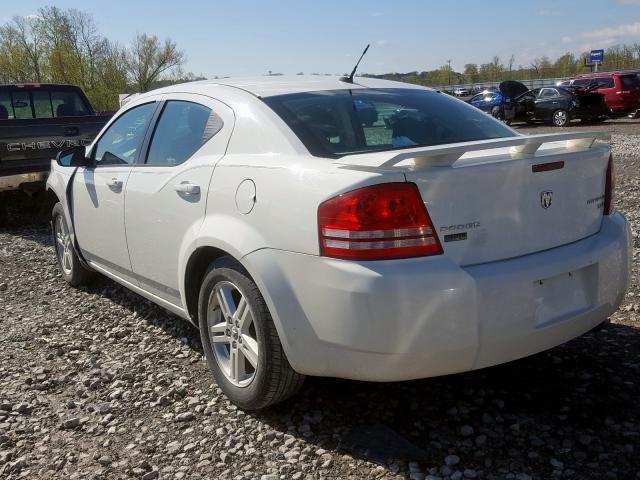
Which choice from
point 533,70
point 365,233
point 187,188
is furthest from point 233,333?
point 533,70

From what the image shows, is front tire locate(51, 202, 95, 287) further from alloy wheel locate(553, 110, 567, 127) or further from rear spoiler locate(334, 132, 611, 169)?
alloy wheel locate(553, 110, 567, 127)

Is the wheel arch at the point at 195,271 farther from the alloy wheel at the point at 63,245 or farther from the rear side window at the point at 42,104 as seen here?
the rear side window at the point at 42,104

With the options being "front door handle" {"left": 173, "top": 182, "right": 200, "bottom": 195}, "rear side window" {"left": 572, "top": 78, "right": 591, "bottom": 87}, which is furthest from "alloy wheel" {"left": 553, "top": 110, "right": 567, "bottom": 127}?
"front door handle" {"left": 173, "top": 182, "right": 200, "bottom": 195}

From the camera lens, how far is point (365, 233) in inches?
96.1

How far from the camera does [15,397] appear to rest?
3492mm

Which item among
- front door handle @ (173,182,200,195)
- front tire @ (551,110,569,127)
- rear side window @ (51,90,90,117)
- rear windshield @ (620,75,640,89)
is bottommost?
front tire @ (551,110,569,127)

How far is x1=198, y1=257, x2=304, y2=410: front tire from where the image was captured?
283cm

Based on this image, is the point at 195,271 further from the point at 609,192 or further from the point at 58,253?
the point at 58,253

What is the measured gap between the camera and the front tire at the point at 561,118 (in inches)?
885

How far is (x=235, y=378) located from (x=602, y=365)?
6.45 ft

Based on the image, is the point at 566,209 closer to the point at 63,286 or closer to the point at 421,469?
the point at 421,469

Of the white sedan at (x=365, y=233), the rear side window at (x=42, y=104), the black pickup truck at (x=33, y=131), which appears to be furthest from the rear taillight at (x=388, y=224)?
the rear side window at (x=42, y=104)

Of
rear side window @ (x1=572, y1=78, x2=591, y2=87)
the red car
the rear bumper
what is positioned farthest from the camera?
rear side window @ (x1=572, y1=78, x2=591, y2=87)

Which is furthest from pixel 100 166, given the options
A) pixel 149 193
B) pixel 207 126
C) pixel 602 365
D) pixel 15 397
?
pixel 602 365
